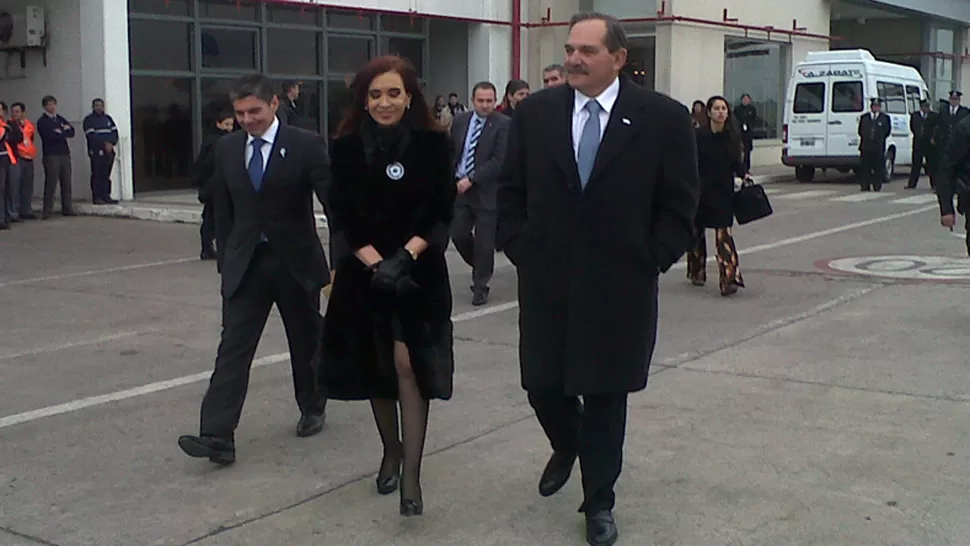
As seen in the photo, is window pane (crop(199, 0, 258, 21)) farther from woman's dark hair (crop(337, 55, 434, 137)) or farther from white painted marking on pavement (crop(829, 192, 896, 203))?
woman's dark hair (crop(337, 55, 434, 137))

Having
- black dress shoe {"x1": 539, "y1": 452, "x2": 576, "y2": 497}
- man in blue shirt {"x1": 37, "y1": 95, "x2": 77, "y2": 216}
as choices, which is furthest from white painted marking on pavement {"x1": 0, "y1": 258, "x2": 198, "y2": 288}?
black dress shoe {"x1": 539, "y1": 452, "x2": 576, "y2": 497}

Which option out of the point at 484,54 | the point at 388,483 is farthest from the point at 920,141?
the point at 388,483

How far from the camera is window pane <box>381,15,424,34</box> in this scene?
2416cm

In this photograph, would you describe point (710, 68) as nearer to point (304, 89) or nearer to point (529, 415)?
point (304, 89)

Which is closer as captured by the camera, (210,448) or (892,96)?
(210,448)

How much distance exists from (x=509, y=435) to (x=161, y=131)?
16.1m

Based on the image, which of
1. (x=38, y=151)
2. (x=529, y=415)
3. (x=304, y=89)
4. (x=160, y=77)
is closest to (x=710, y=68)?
(x=304, y=89)

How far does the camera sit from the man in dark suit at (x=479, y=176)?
954 cm

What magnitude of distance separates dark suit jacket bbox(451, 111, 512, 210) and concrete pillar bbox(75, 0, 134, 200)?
1061 cm

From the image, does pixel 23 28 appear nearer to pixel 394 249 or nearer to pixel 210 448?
pixel 210 448

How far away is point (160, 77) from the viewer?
20.3m

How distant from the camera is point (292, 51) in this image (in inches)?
885

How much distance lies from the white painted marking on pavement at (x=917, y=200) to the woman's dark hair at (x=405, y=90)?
16.3 metres

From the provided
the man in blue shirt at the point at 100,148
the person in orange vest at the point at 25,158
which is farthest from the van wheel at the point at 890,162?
the person in orange vest at the point at 25,158
